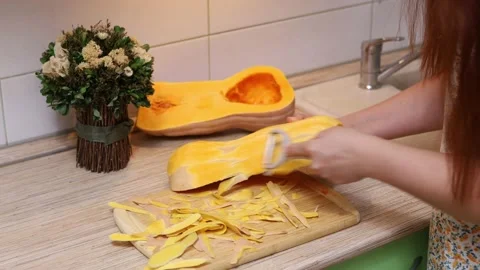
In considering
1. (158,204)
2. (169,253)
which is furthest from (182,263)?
(158,204)

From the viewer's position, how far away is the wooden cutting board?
974mm

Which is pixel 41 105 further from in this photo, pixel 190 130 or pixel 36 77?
pixel 190 130

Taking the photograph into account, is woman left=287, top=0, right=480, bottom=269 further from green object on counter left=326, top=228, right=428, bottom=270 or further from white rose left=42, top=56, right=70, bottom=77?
white rose left=42, top=56, right=70, bottom=77

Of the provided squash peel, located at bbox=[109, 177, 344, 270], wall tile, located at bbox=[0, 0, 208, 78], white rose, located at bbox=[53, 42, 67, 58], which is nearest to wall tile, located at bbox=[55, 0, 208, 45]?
wall tile, located at bbox=[0, 0, 208, 78]

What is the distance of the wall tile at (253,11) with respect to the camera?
139cm

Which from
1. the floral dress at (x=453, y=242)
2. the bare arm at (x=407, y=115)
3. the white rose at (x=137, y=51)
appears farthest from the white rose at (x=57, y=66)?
the floral dress at (x=453, y=242)

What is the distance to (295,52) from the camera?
152 centimetres

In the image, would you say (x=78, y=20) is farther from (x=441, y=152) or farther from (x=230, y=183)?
(x=441, y=152)

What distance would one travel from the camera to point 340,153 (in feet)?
3.22

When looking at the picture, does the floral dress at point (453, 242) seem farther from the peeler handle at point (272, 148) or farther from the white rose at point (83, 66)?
the white rose at point (83, 66)

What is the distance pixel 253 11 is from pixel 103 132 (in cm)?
43

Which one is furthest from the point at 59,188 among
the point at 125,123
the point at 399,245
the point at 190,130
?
the point at 399,245

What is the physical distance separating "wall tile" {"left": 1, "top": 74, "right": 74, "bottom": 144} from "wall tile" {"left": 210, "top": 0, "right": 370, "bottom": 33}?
0.33m

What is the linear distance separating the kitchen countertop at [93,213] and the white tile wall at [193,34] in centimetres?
8
